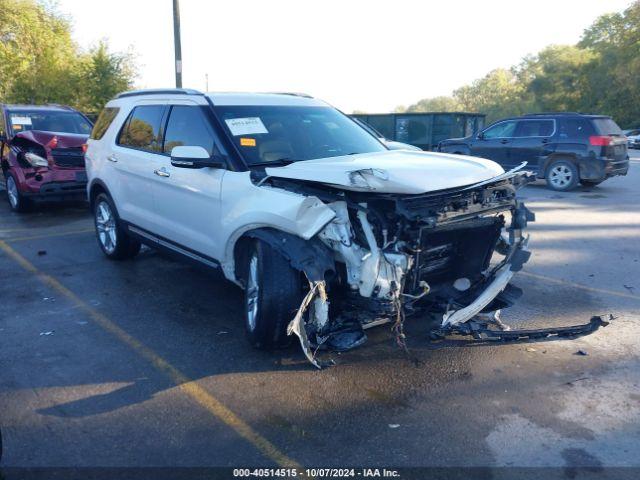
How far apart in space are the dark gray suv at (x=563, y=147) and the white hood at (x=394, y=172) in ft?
32.2

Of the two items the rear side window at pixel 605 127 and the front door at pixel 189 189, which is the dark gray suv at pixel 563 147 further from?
the front door at pixel 189 189

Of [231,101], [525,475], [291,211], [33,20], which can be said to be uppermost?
[33,20]

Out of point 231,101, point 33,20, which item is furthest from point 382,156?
point 33,20

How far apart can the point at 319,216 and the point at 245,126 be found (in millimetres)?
1478

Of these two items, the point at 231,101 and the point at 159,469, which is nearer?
the point at 159,469

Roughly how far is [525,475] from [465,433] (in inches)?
18.0

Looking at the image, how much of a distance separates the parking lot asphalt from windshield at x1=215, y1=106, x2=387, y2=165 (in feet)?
3.82

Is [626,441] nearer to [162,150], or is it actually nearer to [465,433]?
[465,433]

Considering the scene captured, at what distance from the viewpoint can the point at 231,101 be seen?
16.7 ft

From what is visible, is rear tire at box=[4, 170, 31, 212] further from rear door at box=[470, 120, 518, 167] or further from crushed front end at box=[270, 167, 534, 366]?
rear door at box=[470, 120, 518, 167]

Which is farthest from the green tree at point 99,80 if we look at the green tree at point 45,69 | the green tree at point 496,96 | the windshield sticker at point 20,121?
the green tree at point 496,96

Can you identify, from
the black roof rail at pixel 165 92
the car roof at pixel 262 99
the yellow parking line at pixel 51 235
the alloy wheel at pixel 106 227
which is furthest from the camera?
the yellow parking line at pixel 51 235

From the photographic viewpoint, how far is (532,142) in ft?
45.7

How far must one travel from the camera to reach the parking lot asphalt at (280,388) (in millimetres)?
3143
